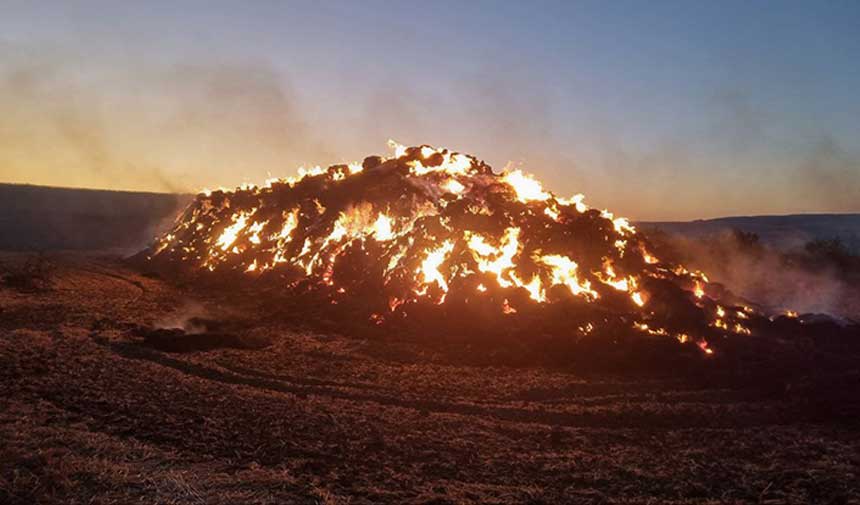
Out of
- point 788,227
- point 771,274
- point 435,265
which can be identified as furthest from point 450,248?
point 788,227

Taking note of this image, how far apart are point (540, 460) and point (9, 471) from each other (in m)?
6.54

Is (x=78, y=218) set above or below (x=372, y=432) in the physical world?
above

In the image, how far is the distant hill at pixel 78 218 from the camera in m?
45.0

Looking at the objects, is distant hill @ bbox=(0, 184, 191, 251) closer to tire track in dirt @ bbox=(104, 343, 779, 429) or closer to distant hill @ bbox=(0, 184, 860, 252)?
distant hill @ bbox=(0, 184, 860, 252)

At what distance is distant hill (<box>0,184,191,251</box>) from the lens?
45000 millimetres

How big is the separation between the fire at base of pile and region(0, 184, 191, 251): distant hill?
70.4ft

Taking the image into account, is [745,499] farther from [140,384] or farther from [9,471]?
[140,384]

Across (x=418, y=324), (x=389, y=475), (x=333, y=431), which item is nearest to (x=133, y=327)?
(x=418, y=324)

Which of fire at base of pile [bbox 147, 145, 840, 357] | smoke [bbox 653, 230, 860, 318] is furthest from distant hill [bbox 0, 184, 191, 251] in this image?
smoke [bbox 653, 230, 860, 318]

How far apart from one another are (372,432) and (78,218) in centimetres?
5661

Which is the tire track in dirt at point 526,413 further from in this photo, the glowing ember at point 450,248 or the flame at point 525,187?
the flame at point 525,187

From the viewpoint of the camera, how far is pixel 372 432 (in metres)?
9.82

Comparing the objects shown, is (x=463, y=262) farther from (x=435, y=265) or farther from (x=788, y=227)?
(x=788, y=227)

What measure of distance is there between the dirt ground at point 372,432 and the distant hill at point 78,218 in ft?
99.5
